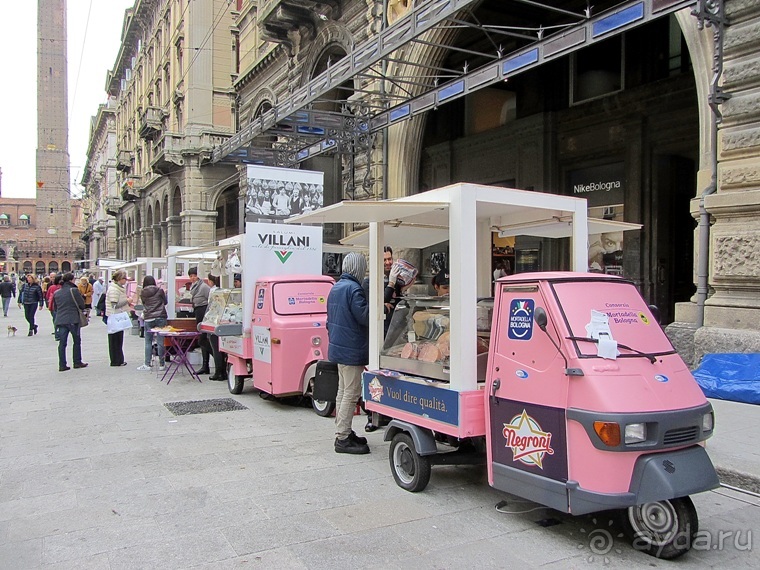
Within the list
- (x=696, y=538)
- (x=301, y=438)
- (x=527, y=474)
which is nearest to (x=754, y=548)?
(x=696, y=538)

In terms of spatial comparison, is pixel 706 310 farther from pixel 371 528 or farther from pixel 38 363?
pixel 38 363

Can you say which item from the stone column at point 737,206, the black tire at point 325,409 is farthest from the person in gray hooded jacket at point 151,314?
the stone column at point 737,206

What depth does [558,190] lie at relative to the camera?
13945 mm

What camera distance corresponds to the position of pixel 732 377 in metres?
7.06

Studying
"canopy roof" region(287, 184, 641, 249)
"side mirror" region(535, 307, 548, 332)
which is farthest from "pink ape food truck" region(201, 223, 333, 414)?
"side mirror" region(535, 307, 548, 332)

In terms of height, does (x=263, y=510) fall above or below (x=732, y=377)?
below

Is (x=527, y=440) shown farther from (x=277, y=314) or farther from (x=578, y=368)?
(x=277, y=314)

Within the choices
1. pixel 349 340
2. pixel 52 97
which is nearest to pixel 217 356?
pixel 349 340

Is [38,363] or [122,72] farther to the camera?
[122,72]

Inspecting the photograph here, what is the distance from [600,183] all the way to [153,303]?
947cm

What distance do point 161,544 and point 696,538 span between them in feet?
A: 11.3

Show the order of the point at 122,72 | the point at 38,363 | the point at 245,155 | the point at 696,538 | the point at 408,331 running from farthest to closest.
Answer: the point at 122,72 → the point at 245,155 → the point at 38,363 → the point at 408,331 → the point at 696,538

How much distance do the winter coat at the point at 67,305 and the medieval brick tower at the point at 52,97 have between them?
74659 mm

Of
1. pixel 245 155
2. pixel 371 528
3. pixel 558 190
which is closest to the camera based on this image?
pixel 371 528
